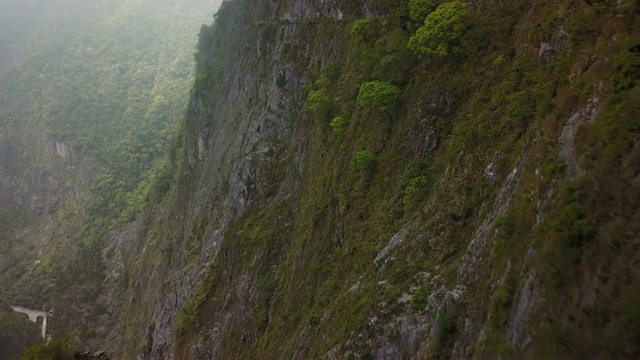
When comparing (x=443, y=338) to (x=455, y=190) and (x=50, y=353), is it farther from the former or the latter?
(x=50, y=353)

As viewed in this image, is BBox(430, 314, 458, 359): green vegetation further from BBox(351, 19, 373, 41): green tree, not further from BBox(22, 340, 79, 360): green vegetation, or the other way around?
BBox(22, 340, 79, 360): green vegetation

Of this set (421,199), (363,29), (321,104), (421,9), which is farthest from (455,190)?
(363,29)

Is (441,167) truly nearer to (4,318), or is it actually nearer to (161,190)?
(161,190)

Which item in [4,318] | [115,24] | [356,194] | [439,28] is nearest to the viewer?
[439,28]

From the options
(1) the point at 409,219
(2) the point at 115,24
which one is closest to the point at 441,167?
(1) the point at 409,219

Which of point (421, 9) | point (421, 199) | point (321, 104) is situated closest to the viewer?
point (421, 199)
